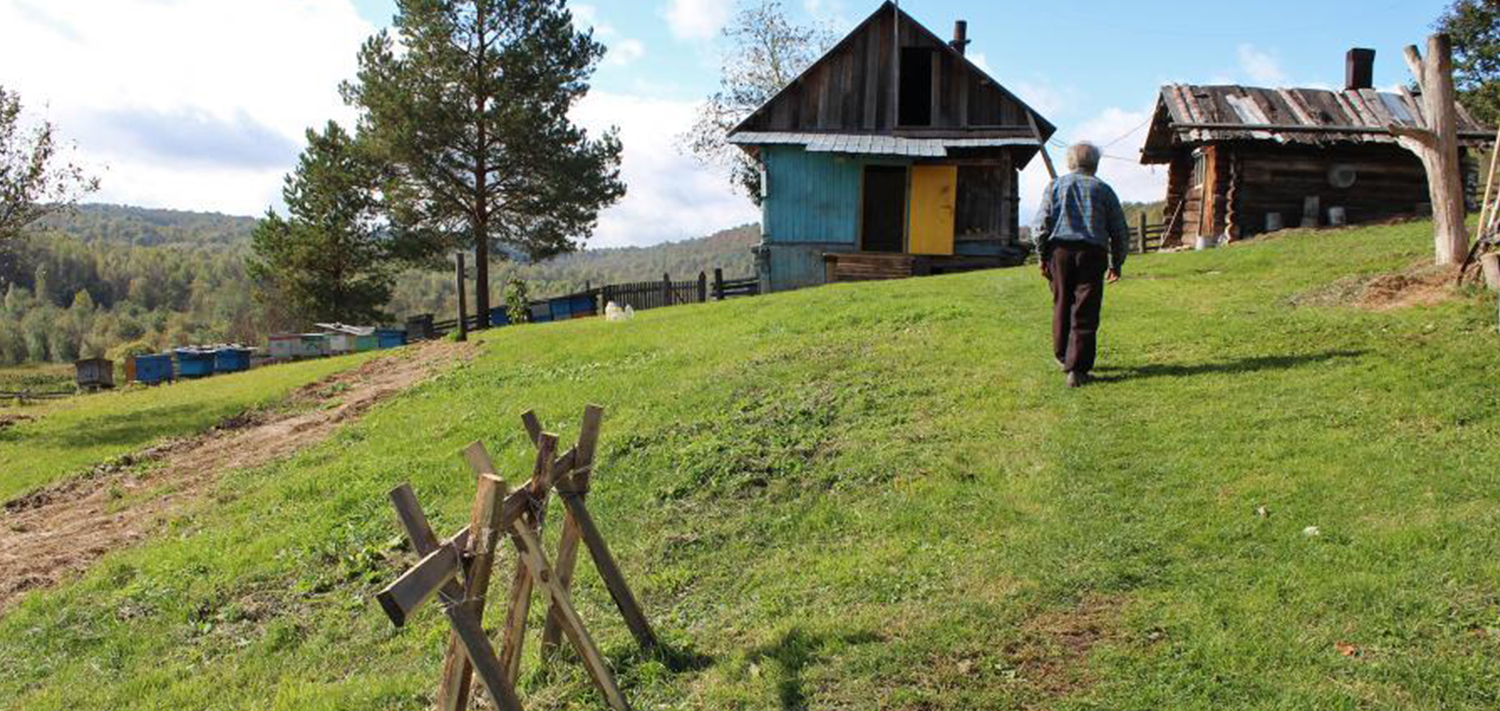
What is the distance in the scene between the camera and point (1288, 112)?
24797mm

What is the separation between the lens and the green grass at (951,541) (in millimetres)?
4711

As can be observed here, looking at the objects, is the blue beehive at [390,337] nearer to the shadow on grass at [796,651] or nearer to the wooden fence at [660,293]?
Answer: the wooden fence at [660,293]

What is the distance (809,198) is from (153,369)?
74.4 feet

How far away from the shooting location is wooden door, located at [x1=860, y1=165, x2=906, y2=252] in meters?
27.3

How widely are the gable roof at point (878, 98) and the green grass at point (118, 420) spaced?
1268 cm

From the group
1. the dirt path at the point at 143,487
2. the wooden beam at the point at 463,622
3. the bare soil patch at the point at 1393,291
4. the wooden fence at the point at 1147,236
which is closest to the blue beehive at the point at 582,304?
the dirt path at the point at 143,487

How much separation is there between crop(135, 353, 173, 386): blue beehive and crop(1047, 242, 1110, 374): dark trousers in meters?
32.9

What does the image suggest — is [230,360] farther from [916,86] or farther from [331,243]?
[916,86]

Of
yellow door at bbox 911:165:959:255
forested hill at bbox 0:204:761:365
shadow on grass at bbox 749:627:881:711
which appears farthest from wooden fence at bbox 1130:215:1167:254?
forested hill at bbox 0:204:761:365

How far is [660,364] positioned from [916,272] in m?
14.4

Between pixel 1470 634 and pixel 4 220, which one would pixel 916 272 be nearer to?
pixel 4 220

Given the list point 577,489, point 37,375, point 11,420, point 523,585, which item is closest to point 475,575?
point 523,585

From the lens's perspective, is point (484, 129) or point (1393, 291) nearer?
point (1393, 291)

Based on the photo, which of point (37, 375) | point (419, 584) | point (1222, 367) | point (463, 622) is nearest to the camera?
point (419, 584)
